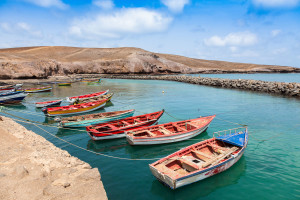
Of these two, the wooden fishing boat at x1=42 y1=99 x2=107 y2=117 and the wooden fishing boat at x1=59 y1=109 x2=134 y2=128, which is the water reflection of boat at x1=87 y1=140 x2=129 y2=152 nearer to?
the wooden fishing boat at x1=59 y1=109 x2=134 y2=128

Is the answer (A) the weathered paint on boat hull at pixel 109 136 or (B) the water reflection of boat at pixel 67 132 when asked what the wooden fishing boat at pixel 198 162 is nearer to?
(A) the weathered paint on boat hull at pixel 109 136

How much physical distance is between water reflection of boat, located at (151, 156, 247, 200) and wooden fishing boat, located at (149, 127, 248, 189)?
0.33 metres

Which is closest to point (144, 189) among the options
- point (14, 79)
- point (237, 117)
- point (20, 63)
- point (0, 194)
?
point (0, 194)

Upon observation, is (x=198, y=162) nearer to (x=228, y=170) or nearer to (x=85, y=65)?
(x=228, y=170)

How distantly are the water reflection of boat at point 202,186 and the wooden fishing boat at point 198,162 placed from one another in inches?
12.9

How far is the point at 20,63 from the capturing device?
232 feet

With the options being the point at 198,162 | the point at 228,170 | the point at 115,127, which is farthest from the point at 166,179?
the point at 115,127

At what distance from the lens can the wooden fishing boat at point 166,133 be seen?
14.1m

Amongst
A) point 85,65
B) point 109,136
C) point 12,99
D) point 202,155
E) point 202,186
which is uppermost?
point 85,65

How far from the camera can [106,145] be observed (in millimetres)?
14938

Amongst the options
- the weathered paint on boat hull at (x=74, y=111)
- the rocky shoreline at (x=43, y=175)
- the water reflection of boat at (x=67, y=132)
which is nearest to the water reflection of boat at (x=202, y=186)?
the rocky shoreline at (x=43, y=175)

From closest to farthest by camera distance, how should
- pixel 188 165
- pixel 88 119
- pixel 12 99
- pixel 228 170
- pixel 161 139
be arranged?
pixel 188 165 < pixel 228 170 < pixel 161 139 < pixel 88 119 < pixel 12 99

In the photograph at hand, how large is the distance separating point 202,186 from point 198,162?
1285 mm

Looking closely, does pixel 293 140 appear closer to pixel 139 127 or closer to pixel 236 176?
pixel 236 176
